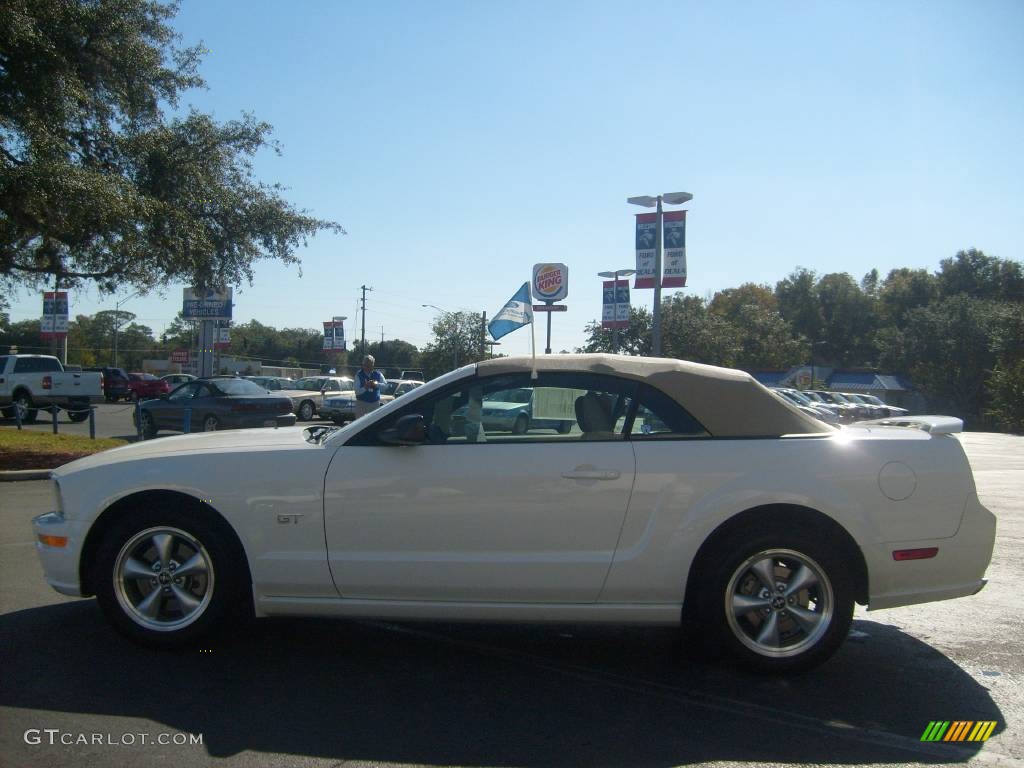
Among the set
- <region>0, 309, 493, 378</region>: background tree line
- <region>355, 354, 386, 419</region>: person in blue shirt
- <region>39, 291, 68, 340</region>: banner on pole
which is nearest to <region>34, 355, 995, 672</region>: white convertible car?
<region>355, 354, 386, 419</region>: person in blue shirt

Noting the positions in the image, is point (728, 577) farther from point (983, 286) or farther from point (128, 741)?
point (983, 286)

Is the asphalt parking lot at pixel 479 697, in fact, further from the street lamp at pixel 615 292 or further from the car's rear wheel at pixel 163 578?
the street lamp at pixel 615 292

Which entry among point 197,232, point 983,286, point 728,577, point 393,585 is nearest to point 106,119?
point 197,232

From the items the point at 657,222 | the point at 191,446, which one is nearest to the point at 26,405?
the point at 657,222

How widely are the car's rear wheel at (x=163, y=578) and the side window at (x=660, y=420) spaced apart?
2219 millimetres

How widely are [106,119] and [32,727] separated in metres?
12.3

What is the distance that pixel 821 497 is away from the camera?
4137mm

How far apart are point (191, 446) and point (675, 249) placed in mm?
17170

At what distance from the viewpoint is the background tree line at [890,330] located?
40.5 metres

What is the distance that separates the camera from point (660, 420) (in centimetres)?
432

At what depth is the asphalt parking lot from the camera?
332 centimetres

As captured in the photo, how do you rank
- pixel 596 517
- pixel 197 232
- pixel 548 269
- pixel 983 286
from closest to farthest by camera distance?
pixel 596 517
pixel 197 232
pixel 548 269
pixel 983 286

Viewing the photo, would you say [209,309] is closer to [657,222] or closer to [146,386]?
[657,222]
